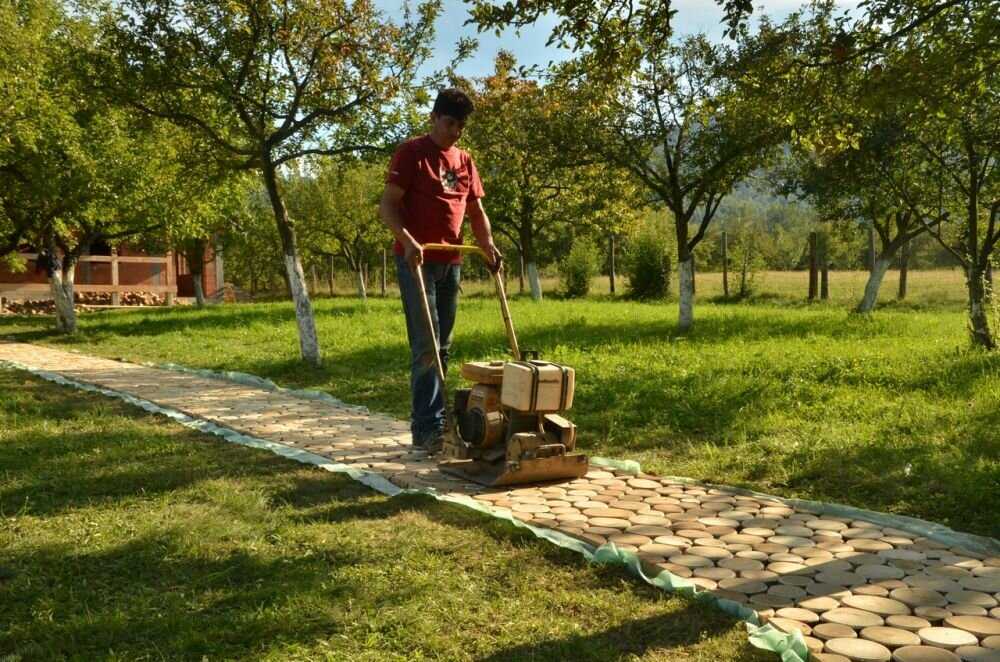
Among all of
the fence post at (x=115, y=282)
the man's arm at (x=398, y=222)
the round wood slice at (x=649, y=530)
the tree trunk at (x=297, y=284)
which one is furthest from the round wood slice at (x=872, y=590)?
the fence post at (x=115, y=282)

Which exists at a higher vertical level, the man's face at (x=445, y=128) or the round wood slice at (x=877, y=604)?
the man's face at (x=445, y=128)

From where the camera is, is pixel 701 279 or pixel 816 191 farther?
pixel 701 279

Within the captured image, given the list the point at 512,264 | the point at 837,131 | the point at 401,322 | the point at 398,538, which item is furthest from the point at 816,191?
the point at 512,264

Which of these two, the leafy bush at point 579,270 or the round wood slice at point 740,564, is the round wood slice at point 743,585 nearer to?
the round wood slice at point 740,564

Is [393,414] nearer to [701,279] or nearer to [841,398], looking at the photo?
[841,398]

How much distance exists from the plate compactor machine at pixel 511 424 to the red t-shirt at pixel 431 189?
231mm

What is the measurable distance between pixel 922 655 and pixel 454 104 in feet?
12.8

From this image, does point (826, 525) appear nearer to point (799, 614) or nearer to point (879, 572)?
point (879, 572)

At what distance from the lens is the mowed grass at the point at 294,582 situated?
2785mm

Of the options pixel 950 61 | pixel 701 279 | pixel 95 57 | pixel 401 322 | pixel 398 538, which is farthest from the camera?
pixel 701 279

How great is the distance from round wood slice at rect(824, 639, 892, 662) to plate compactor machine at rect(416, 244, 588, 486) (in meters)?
2.09

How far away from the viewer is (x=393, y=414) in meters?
7.31

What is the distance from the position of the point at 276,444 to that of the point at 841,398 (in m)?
4.56

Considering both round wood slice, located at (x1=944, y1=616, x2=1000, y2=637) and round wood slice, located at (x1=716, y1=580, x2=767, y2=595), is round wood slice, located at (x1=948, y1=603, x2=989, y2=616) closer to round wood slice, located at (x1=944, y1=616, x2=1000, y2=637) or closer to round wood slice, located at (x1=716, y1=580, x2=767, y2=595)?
round wood slice, located at (x1=944, y1=616, x2=1000, y2=637)
